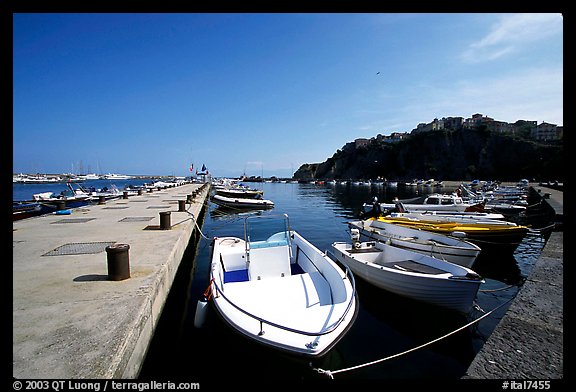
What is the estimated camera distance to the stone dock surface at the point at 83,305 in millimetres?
3150

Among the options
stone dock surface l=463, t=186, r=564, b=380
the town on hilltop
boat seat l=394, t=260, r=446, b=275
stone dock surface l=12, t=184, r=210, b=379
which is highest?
the town on hilltop

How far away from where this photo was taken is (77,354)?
322 centimetres

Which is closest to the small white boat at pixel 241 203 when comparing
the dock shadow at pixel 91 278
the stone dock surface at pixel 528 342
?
the dock shadow at pixel 91 278

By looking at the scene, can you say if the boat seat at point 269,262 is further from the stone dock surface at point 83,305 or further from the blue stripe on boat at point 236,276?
the stone dock surface at point 83,305

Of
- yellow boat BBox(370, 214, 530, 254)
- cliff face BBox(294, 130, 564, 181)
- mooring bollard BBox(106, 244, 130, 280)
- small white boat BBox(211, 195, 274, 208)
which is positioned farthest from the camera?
cliff face BBox(294, 130, 564, 181)

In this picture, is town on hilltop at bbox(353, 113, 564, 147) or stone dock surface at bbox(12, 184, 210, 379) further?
town on hilltop at bbox(353, 113, 564, 147)

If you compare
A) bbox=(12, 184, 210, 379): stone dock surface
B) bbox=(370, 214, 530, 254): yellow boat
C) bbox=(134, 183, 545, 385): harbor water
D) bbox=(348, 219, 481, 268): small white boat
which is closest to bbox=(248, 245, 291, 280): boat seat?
bbox=(134, 183, 545, 385): harbor water

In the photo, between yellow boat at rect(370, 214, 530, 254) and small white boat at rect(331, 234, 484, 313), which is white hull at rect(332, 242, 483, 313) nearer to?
small white boat at rect(331, 234, 484, 313)

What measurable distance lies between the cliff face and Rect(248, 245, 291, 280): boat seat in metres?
109

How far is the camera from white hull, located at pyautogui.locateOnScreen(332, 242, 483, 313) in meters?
6.23

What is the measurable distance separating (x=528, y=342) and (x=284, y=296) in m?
3.85

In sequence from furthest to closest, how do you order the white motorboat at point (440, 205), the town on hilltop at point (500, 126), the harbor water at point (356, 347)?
1. the town on hilltop at point (500, 126)
2. the white motorboat at point (440, 205)
3. the harbor water at point (356, 347)
